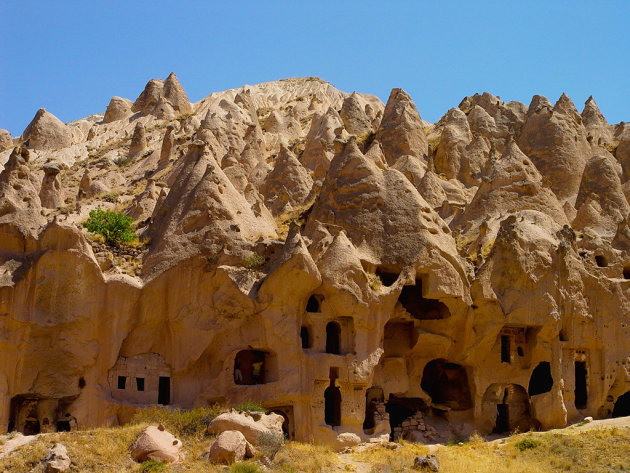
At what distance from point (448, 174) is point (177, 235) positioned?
24.4m

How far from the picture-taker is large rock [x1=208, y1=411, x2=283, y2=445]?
23.3 metres

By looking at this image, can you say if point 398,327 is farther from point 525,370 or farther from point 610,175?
point 610,175

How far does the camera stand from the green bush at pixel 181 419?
23969 millimetres

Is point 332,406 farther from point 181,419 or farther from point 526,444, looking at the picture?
point 526,444

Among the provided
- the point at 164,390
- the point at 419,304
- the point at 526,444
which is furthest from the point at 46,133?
the point at 526,444

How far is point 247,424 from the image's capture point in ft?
76.8

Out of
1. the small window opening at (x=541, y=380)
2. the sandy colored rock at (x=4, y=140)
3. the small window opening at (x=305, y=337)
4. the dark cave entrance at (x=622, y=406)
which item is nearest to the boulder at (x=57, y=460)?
the small window opening at (x=305, y=337)

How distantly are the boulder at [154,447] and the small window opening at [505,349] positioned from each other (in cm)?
1424

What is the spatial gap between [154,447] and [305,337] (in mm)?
8398

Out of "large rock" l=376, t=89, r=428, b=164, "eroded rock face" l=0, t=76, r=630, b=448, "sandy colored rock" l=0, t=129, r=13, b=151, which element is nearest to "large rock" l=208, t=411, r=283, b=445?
"eroded rock face" l=0, t=76, r=630, b=448

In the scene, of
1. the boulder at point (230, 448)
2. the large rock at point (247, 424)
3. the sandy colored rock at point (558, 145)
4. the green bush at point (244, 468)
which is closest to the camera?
the green bush at point (244, 468)

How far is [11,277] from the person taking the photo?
26.1m

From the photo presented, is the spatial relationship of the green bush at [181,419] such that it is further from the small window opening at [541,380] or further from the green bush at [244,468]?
the small window opening at [541,380]

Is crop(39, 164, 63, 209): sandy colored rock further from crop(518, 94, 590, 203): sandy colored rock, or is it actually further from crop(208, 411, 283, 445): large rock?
crop(518, 94, 590, 203): sandy colored rock
